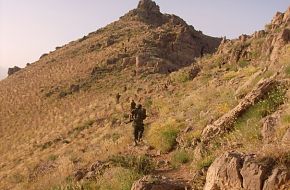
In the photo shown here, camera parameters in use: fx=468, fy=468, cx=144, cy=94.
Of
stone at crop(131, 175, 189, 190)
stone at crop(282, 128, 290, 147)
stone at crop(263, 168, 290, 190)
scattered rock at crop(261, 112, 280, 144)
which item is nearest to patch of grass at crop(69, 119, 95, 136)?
scattered rock at crop(261, 112, 280, 144)

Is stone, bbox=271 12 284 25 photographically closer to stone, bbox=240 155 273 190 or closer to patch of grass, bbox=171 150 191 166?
patch of grass, bbox=171 150 191 166

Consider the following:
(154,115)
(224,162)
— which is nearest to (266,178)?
(224,162)

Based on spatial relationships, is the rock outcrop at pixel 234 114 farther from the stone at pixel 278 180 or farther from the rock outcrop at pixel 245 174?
the stone at pixel 278 180

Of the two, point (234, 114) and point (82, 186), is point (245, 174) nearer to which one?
point (234, 114)

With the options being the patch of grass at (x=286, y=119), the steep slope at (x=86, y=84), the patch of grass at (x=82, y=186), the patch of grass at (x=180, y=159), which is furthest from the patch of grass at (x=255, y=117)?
the steep slope at (x=86, y=84)

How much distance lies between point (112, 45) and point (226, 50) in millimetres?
26996

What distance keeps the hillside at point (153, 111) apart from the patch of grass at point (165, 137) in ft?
0.11

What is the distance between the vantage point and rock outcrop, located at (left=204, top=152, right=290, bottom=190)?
597 centimetres

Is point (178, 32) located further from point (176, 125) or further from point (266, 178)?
point (266, 178)

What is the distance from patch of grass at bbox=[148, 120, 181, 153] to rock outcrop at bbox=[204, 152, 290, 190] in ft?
17.9

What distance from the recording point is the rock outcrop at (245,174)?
5970mm

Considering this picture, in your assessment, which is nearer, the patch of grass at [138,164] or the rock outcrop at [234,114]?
the patch of grass at [138,164]

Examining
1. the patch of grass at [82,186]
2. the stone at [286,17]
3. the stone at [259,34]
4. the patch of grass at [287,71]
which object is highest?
the stone at [286,17]

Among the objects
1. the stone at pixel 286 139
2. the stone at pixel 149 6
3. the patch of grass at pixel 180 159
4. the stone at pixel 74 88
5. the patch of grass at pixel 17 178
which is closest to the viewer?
the stone at pixel 286 139
